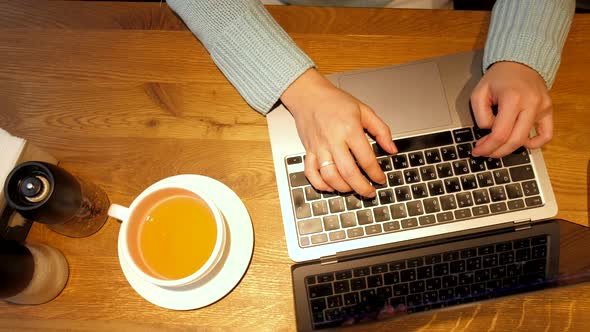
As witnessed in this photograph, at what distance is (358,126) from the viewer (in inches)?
21.7

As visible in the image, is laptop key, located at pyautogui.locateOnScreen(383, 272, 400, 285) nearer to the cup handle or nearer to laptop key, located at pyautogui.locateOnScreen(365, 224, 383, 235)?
laptop key, located at pyautogui.locateOnScreen(365, 224, 383, 235)

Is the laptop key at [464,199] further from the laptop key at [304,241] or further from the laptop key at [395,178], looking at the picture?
the laptop key at [304,241]

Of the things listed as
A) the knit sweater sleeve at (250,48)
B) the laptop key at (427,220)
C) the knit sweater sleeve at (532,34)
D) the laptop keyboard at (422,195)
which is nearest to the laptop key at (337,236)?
the laptop keyboard at (422,195)

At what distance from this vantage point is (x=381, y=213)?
546mm

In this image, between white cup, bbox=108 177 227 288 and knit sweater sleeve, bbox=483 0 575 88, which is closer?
white cup, bbox=108 177 227 288

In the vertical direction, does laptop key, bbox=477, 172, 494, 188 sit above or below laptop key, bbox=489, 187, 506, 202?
above

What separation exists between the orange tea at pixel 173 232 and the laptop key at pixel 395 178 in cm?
24

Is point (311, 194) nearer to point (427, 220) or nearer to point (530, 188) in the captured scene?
point (427, 220)

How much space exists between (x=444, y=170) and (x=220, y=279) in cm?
34

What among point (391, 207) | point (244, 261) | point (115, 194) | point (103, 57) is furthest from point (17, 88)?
point (391, 207)

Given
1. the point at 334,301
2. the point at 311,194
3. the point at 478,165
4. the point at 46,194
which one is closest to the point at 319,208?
the point at 311,194

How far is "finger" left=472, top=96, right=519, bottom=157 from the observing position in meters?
0.53

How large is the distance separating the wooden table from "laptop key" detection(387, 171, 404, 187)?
162 millimetres

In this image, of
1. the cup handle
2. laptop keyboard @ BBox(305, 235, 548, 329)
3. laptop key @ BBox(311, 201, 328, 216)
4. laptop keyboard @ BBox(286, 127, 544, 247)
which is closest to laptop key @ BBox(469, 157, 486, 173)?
laptop keyboard @ BBox(286, 127, 544, 247)
